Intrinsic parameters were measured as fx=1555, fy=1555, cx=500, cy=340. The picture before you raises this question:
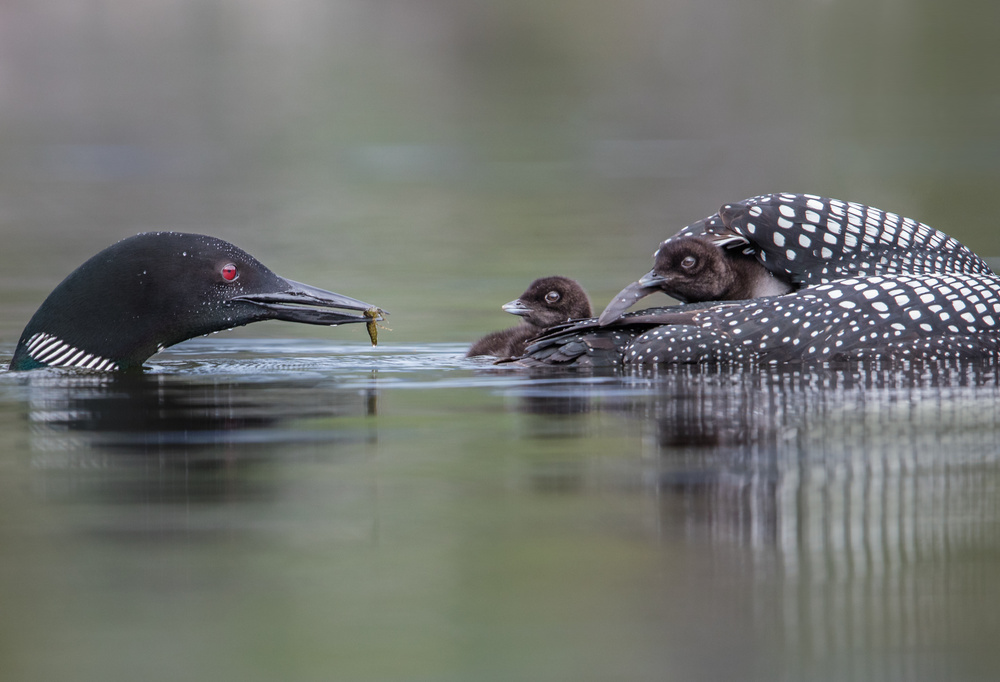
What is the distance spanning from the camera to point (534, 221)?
1409 centimetres

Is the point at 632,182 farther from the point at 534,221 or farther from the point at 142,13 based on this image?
the point at 142,13

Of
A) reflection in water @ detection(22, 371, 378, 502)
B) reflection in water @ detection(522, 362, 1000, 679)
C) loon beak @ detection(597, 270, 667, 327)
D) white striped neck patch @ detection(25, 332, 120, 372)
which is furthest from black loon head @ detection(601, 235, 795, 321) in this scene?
white striped neck patch @ detection(25, 332, 120, 372)

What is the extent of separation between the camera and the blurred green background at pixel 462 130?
465 inches

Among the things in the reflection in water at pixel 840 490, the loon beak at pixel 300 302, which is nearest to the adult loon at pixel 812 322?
the reflection in water at pixel 840 490

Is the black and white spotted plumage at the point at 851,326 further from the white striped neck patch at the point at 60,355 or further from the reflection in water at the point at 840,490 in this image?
the white striped neck patch at the point at 60,355

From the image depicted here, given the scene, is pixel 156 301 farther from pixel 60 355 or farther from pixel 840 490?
pixel 840 490

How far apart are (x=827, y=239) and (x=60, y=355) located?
2.98 metres

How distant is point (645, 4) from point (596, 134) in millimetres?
29022

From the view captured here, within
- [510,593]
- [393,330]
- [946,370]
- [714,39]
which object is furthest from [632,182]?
[714,39]

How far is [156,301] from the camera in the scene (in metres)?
5.59

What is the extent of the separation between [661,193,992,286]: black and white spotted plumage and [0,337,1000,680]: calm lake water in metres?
1.13

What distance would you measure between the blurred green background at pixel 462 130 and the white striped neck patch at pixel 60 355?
1.28m

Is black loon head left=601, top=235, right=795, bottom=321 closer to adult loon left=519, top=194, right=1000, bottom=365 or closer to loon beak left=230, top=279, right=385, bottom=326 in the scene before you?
adult loon left=519, top=194, right=1000, bottom=365

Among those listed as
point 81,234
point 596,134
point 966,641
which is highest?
point 596,134
